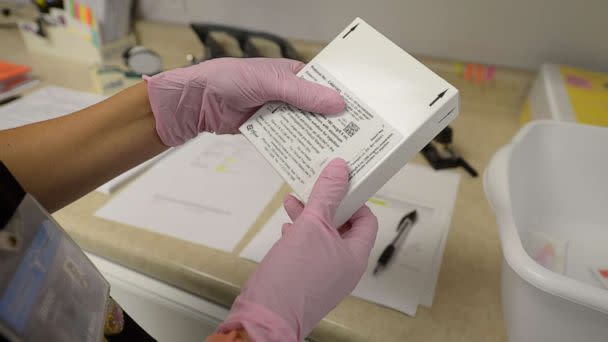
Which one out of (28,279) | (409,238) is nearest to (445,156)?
(409,238)

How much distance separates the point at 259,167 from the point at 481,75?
544mm

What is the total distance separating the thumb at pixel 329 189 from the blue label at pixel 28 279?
0.25m

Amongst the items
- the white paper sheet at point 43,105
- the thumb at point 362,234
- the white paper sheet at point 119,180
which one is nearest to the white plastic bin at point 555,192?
the thumb at point 362,234

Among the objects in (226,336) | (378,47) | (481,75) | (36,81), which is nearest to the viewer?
(226,336)

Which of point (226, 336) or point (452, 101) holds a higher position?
point (452, 101)

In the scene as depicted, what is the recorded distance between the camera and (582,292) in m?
0.38

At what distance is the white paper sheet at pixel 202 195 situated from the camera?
65cm

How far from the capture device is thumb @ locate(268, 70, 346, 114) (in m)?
0.47

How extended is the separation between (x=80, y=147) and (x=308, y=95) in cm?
33

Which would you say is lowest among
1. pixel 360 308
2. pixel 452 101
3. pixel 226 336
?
pixel 360 308

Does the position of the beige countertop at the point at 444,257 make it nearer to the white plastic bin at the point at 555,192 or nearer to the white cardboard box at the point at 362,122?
the white plastic bin at the point at 555,192

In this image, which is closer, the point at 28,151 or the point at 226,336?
the point at 226,336

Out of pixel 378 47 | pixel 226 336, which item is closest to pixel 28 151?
pixel 226 336

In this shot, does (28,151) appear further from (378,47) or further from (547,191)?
(547,191)
